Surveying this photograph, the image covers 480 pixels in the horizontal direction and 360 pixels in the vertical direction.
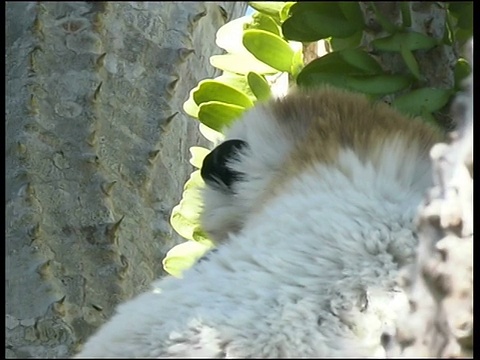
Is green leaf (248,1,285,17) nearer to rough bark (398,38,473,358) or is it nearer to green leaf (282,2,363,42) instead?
green leaf (282,2,363,42)

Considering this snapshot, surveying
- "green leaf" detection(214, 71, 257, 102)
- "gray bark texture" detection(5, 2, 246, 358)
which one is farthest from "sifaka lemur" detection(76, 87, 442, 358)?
"gray bark texture" detection(5, 2, 246, 358)

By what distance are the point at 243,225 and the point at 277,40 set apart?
1.17 ft

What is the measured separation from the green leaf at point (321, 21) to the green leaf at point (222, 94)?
0.54ft

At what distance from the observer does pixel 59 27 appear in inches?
73.9

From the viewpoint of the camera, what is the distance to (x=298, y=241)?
1.08 meters

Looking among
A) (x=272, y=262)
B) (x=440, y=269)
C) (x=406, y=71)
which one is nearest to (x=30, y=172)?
(x=406, y=71)

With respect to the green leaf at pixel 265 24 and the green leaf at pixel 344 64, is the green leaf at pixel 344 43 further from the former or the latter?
the green leaf at pixel 265 24

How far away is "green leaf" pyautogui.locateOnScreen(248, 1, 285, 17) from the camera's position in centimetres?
156

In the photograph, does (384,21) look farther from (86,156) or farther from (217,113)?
(86,156)

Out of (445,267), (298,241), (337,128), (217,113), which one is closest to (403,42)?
(337,128)

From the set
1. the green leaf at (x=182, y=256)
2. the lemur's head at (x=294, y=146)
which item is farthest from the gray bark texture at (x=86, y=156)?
the lemur's head at (x=294, y=146)

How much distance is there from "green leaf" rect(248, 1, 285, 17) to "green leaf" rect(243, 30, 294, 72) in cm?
5

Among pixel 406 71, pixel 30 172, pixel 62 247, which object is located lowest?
pixel 62 247

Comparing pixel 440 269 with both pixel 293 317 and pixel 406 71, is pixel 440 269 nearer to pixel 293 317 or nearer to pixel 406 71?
pixel 293 317
